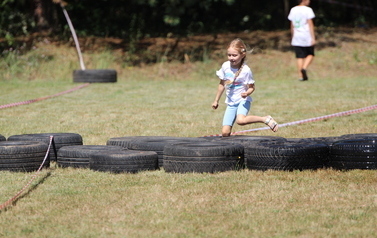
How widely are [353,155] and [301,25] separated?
10.9 m

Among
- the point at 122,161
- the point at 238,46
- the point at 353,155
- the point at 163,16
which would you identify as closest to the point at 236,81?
the point at 238,46

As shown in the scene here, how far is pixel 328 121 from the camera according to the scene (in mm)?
12953

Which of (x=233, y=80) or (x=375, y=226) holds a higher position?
(x=233, y=80)

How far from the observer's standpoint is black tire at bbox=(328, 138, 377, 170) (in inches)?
298

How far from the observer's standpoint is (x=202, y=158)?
300 inches

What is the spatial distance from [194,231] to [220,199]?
1066 millimetres

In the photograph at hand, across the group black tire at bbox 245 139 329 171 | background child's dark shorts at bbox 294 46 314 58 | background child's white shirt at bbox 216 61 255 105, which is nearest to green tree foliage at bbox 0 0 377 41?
background child's dark shorts at bbox 294 46 314 58

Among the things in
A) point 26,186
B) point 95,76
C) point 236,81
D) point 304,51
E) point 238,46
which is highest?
point 238,46

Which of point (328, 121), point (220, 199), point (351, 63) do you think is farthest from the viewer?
point (351, 63)

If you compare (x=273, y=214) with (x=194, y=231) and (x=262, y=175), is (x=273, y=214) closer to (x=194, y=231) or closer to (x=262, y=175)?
(x=194, y=231)

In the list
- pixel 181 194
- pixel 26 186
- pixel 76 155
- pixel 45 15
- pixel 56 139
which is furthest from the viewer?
pixel 45 15

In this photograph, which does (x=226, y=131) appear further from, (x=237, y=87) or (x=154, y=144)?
(x=154, y=144)

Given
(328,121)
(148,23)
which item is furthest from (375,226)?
(148,23)

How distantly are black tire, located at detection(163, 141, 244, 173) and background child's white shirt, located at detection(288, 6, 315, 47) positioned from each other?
426 inches
